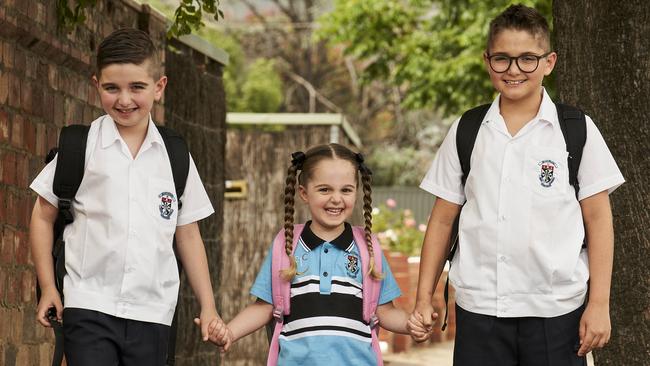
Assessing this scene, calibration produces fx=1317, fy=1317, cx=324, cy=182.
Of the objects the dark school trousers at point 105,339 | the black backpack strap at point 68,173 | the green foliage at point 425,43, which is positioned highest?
the green foliage at point 425,43

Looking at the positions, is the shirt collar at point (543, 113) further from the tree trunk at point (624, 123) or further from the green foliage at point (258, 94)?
the green foliage at point (258, 94)

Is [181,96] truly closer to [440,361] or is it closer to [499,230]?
[499,230]

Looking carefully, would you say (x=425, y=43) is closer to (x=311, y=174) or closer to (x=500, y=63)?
(x=311, y=174)

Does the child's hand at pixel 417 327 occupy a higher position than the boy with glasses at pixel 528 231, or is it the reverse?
the boy with glasses at pixel 528 231

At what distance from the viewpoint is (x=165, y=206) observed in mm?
4434

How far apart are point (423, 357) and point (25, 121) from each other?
24.3ft

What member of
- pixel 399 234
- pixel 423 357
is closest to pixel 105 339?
pixel 423 357

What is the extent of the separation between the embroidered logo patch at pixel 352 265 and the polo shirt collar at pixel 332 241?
36 millimetres

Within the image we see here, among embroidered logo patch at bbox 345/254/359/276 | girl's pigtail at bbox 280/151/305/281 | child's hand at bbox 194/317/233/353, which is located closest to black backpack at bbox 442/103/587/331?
embroidered logo patch at bbox 345/254/359/276

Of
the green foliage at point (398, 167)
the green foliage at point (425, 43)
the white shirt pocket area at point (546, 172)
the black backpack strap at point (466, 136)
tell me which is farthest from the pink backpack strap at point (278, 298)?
the green foliage at point (398, 167)

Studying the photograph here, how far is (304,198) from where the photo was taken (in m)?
4.94

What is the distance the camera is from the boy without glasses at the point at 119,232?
4301mm

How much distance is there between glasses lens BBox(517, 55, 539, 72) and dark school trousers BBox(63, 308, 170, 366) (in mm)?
1526

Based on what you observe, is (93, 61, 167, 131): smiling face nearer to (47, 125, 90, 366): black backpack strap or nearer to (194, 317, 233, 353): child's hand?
(47, 125, 90, 366): black backpack strap
